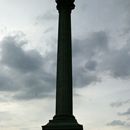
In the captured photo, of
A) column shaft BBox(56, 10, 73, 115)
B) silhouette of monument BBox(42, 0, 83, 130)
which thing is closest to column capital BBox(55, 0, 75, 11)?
silhouette of monument BBox(42, 0, 83, 130)

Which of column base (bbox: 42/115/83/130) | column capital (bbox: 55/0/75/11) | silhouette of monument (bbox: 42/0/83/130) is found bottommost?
column base (bbox: 42/115/83/130)

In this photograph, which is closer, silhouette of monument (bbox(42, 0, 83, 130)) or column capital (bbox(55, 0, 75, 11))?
silhouette of monument (bbox(42, 0, 83, 130))

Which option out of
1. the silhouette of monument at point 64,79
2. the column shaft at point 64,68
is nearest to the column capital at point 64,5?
the silhouette of monument at point 64,79

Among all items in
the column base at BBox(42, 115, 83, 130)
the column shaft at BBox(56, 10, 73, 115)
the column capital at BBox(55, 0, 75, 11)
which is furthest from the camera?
the column capital at BBox(55, 0, 75, 11)

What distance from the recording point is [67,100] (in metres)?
49.5

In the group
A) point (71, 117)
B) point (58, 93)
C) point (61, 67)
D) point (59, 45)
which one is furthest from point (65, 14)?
point (71, 117)

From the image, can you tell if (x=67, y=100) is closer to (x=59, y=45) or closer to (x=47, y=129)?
(x=47, y=129)

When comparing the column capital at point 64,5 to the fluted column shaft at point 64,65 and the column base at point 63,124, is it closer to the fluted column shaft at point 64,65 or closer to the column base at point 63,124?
the fluted column shaft at point 64,65

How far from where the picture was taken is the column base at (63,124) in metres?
47.3

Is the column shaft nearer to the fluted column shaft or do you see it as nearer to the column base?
the fluted column shaft

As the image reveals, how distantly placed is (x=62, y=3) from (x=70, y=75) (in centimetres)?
1148

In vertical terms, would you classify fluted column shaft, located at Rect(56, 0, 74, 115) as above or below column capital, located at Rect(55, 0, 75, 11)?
below

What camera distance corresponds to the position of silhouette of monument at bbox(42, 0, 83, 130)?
47.8 meters

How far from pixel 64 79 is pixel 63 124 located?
6812 mm
